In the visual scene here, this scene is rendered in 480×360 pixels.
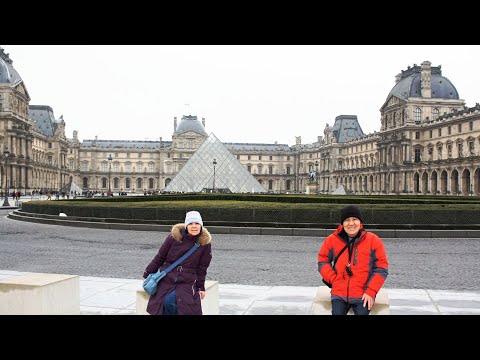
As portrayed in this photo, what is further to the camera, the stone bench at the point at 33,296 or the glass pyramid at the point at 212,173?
the glass pyramid at the point at 212,173

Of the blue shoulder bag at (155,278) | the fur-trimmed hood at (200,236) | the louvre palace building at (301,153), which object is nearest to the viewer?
the blue shoulder bag at (155,278)

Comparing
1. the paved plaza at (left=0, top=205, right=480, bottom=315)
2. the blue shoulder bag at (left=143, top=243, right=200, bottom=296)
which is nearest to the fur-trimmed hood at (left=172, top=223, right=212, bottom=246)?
the blue shoulder bag at (left=143, top=243, right=200, bottom=296)

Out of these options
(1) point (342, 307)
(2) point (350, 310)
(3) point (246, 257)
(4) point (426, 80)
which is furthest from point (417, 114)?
(1) point (342, 307)

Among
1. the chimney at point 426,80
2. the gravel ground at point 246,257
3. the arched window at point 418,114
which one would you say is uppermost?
the chimney at point 426,80

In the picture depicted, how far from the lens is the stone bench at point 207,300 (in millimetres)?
5430

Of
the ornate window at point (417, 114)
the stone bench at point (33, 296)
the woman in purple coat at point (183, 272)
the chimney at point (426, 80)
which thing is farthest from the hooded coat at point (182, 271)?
the chimney at point (426, 80)

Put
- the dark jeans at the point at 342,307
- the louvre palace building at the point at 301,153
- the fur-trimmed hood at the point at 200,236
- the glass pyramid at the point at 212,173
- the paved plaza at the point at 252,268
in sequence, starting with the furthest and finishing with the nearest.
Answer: the louvre palace building at the point at 301,153 < the glass pyramid at the point at 212,173 < the paved plaza at the point at 252,268 < the fur-trimmed hood at the point at 200,236 < the dark jeans at the point at 342,307

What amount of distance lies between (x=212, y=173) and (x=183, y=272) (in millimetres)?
51151

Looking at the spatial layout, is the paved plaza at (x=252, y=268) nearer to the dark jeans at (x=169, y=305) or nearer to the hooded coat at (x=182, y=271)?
the hooded coat at (x=182, y=271)

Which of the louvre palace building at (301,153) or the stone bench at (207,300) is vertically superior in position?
the louvre palace building at (301,153)

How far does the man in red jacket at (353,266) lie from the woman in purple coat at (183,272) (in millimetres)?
1149
